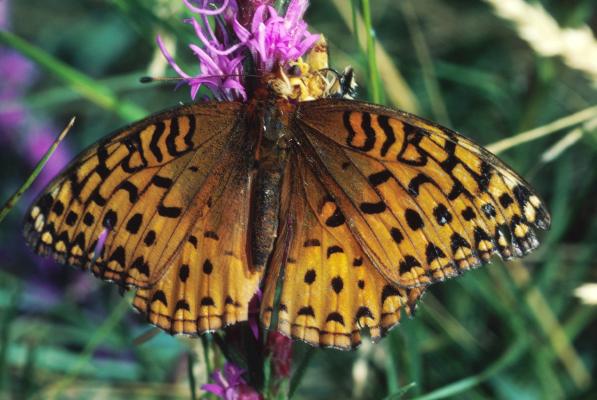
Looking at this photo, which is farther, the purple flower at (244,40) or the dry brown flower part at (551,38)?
the dry brown flower part at (551,38)

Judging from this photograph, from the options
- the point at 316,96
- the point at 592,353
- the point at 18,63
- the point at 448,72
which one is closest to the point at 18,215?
the point at 18,63

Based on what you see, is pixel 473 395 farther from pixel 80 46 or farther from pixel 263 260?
pixel 80 46

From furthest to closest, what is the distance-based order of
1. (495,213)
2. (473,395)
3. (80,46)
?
(80,46) < (473,395) < (495,213)

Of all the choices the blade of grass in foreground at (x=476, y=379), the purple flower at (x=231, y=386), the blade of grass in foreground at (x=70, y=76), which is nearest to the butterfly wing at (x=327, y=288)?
the purple flower at (x=231, y=386)

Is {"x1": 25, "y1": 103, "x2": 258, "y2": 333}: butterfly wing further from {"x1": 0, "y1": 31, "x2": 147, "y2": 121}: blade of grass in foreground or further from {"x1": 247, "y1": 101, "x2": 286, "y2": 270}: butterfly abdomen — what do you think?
{"x1": 0, "y1": 31, "x2": 147, "y2": 121}: blade of grass in foreground

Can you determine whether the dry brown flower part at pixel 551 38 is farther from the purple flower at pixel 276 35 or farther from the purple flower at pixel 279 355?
the purple flower at pixel 279 355

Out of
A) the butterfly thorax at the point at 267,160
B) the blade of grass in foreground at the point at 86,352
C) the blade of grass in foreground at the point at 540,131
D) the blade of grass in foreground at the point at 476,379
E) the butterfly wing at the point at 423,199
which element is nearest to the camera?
the butterfly wing at the point at 423,199

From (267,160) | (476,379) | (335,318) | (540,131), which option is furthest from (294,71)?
(476,379)

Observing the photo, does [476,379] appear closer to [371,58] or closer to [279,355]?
[279,355]
